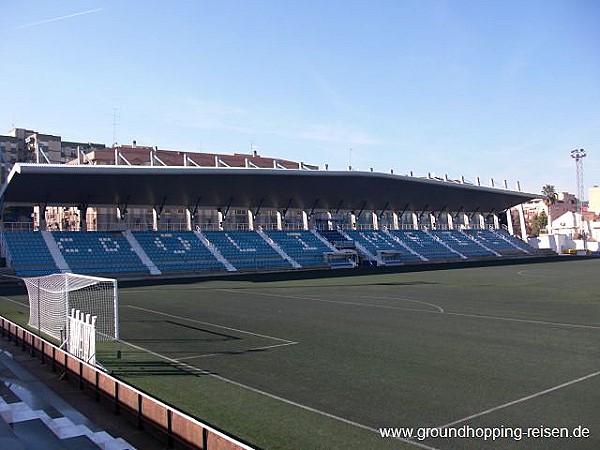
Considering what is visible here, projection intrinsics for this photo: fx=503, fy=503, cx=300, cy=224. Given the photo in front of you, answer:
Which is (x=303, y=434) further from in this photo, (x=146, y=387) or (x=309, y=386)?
(x=146, y=387)

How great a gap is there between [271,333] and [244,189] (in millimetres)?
34377

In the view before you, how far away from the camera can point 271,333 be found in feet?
52.6

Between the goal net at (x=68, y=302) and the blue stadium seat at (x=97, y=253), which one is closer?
the goal net at (x=68, y=302)

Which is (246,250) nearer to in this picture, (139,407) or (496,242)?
(496,242)

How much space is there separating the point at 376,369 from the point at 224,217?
45757mm

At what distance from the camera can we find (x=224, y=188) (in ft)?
158

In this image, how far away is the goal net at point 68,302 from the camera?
569 inches

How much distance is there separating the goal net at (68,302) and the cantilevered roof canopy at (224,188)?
21400 mm

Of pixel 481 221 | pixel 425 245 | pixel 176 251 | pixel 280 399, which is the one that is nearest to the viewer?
pixel 280 399

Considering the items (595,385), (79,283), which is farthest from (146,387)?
(595,385)

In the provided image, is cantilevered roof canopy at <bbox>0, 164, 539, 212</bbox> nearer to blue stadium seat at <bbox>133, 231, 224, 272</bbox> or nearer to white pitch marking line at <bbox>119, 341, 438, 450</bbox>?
blue stadium seat at <bbox>133, 231, 224, 272</bbox>

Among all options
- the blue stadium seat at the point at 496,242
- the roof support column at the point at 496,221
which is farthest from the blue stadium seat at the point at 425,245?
the roof support column at the point at 496,221

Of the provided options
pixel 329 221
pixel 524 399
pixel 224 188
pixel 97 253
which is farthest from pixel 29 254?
pixel 524 399

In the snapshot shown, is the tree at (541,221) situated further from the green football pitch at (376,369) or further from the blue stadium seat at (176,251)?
the green football pitch at (376,369)
